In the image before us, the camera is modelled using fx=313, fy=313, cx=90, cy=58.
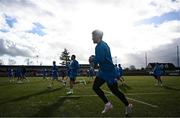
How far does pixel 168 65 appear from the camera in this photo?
434ft

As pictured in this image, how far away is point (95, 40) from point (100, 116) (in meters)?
2.16

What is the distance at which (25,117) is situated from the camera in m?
8.43

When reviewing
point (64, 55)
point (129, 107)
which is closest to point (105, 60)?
point (129, 107)

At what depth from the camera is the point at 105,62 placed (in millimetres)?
8859

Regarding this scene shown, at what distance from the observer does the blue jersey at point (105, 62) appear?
8792mm

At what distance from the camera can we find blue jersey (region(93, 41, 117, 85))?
8792mm

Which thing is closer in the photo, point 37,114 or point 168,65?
point 37,114

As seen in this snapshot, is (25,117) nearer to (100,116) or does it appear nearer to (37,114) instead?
(37,114)

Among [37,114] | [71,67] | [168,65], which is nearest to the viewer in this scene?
[37,114]

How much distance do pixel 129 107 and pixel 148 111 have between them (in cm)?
117

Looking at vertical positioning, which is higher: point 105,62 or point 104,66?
point 105,62

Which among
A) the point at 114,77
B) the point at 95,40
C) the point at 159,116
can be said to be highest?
the point at 95,40

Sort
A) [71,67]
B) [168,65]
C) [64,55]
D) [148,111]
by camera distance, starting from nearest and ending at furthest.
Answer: [148,111]
[71,67]
[168,65]
[64,55]

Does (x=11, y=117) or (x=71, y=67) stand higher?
(x=71, y=67)
